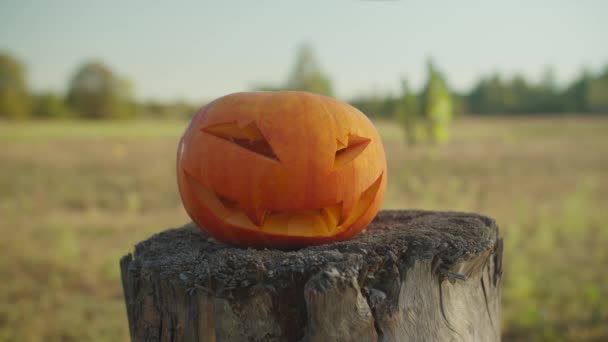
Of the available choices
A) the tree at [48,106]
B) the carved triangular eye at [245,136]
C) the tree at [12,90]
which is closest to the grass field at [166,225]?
the carved triangular eye at [245,136]

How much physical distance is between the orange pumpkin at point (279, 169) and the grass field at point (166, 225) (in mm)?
3504

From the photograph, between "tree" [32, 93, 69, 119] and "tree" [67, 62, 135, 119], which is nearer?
"tree" [32, 93, 69, 119]

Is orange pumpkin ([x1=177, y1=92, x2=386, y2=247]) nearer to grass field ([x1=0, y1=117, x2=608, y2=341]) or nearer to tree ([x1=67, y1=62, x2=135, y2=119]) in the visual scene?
grass field ([x1=0, y1=117, x2=608, y2=341])

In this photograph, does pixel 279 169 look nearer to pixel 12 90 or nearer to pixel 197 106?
pixel 197 106

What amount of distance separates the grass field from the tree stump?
3.44m

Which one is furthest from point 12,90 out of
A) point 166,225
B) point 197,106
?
point 166,225

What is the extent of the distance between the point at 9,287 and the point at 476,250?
618 centimetres

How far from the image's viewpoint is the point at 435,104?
9.38 metres

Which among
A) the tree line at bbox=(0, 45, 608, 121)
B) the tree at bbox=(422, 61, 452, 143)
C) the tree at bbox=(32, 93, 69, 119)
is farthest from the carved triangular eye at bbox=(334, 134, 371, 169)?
the tree at bbox=(32, 93, 69, 119)

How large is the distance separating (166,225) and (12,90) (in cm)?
3557

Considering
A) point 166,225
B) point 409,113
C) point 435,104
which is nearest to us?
point 166,225

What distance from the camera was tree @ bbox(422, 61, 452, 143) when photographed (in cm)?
922

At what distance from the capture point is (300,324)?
182 centimetres

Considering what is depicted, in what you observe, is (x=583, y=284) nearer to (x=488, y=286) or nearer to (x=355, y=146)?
(x=488, y=286)
